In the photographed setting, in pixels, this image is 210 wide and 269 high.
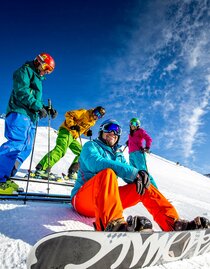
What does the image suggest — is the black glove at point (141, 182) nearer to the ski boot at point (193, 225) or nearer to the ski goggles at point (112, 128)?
the ski boot at point (193, 225)

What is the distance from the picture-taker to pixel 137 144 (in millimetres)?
7852

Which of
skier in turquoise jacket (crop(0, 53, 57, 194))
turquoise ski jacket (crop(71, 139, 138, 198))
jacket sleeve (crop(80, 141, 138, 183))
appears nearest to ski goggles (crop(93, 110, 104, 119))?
skier in turquoise jacket (crop(0, 53, 57, 194))

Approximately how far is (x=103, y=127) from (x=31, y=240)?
6.06ft

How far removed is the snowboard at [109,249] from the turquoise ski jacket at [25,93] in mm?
3557

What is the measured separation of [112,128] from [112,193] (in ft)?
4.44

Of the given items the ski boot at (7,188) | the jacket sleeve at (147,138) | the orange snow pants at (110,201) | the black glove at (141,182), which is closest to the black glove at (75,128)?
the jacket sleeve at (147,138)

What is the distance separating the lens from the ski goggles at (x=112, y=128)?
3520mm

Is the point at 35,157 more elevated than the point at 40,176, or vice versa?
the point at 35,157

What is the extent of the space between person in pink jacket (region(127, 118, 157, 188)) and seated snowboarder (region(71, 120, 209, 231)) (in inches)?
164

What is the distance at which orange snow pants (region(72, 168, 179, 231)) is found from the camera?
2270mm

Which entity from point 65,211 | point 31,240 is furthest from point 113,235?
point 65,211

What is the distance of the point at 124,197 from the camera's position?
3072 mm

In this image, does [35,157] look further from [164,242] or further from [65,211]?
[164,242]

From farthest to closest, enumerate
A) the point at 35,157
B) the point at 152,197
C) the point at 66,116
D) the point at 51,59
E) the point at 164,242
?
the point at 35,157 < the point at 66,116 < the point at 51,59 < the point at 152,197 < the point at 164,242
